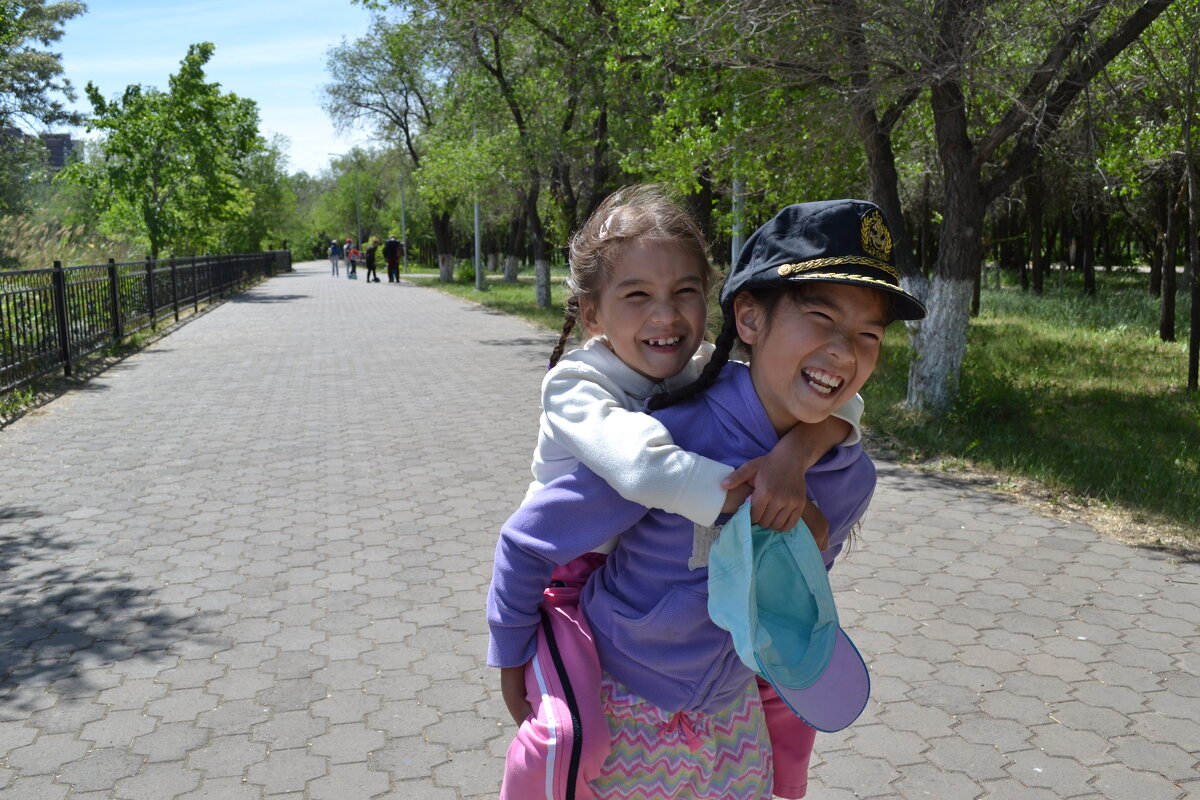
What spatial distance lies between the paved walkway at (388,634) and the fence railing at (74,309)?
2.48 meters

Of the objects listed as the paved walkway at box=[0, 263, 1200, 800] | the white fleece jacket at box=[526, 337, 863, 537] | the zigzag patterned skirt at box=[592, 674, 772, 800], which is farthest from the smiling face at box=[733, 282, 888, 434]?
the paved walkway at box=[0, 263, 1200, 800]

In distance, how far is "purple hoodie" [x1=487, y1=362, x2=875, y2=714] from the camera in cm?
166

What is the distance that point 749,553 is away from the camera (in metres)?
1.51

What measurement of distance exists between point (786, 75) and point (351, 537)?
5772 millimetres

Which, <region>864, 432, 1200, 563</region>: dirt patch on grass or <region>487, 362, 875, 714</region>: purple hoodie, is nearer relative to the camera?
<region>487, 362, 875, 714</region>: purple hoodie

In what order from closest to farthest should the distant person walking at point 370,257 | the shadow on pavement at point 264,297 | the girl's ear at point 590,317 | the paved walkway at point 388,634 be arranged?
the girl's ear at point 590,317
the paved walkway at point 388,634
the shadow on pavement at point 264,297
the distant person walking at point 370,257

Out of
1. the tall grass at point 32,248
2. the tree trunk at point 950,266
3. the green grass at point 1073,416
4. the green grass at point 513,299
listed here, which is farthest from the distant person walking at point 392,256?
the tree trunk at point 950,266

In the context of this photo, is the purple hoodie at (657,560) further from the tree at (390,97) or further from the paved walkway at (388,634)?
the tree at (390,97)

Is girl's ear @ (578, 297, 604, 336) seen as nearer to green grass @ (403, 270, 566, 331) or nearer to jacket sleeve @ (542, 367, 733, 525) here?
jacket sleeve @ (542, 367, 733, 525)

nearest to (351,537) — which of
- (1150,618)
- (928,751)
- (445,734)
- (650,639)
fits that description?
(445,734)

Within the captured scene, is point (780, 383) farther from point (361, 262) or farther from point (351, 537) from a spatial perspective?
point (361, 262)

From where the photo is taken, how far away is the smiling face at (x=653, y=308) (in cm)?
177

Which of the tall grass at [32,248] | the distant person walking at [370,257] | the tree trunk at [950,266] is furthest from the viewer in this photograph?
the distant person walking at [370,257]

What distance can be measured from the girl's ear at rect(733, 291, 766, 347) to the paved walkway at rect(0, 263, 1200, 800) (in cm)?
215
